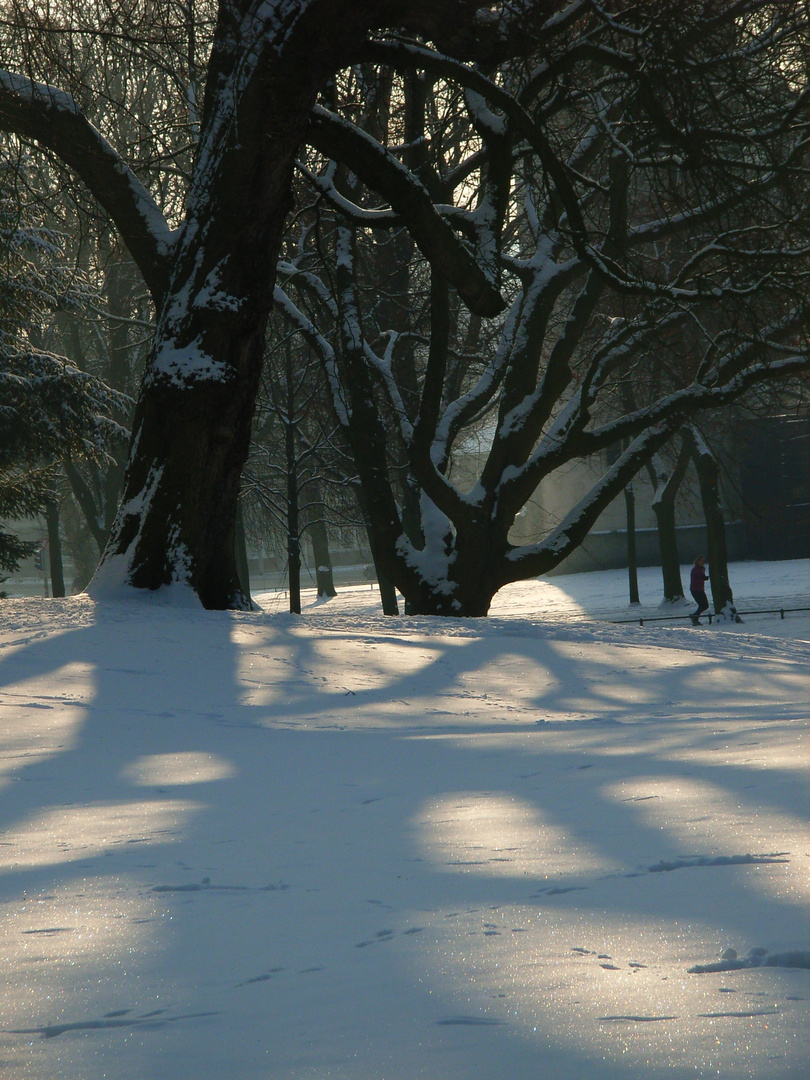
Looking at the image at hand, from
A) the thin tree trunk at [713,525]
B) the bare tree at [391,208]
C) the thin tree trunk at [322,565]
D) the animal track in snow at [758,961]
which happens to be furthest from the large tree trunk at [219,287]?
the thin tree trunk at [322,565]

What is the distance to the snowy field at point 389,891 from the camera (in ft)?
4.32

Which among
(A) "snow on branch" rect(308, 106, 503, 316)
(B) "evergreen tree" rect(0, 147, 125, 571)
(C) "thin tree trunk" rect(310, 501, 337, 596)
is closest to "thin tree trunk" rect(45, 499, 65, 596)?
(B) "evergreen tree" rect(0, 147, 125, 571)

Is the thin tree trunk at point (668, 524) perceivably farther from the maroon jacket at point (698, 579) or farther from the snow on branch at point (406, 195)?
the snow on branch at point (406, 195)

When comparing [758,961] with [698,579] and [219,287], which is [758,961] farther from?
[698,579]

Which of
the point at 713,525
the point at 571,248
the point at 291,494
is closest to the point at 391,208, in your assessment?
the point at 571,248

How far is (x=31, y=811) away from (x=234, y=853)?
0.76m

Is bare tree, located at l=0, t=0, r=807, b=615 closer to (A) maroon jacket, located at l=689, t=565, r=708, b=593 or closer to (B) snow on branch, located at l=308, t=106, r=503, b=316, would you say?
(B) snow on branch, located at l=308, t=106, r=503, b=316

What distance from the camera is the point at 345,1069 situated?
4.14ft

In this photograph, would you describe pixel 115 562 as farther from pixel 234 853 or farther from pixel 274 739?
pixel 234 853

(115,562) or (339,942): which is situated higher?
(115,562)

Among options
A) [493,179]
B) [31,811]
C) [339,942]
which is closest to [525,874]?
[339,942]

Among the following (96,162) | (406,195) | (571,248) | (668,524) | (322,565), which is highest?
(571,248)

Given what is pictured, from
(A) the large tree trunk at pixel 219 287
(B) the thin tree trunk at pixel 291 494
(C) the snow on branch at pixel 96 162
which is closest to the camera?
(A) the large tree trunk at pixel 219 287

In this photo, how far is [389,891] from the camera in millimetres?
1930
